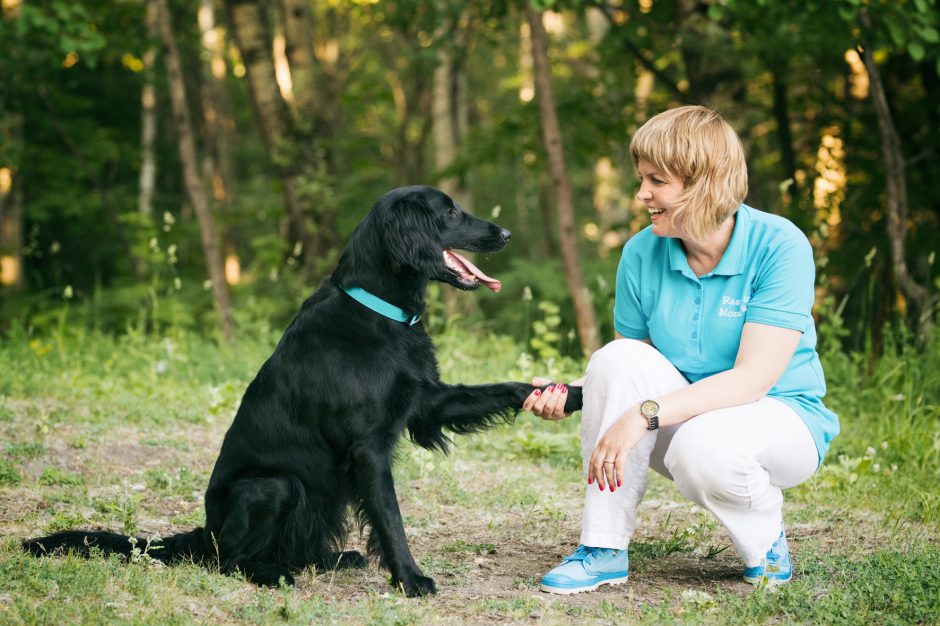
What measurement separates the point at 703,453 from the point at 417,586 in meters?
0.93

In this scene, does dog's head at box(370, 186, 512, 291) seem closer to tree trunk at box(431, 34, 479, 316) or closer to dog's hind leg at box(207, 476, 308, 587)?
dog's hind leg at box(207, 476, 308, 587)

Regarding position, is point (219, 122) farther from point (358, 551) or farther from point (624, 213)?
point (358, 551)

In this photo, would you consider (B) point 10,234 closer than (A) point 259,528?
No

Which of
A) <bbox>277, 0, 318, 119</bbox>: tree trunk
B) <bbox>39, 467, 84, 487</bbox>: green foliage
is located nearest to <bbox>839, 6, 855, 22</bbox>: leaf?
<bbox>39, 467, 84, 487</bbox>: green foliage

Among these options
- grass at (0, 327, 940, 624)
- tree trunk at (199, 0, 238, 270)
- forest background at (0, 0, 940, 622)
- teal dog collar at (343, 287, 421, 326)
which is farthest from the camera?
tree trunk at (199, 0, 238, 270)

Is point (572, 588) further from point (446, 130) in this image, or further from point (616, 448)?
point (446, 130)

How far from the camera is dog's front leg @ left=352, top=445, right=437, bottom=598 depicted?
2.74 metres

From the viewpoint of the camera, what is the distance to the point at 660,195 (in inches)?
107

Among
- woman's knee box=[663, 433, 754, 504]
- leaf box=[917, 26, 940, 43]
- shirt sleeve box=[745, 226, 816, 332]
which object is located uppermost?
leaf box=[917, 26, 940, 43]

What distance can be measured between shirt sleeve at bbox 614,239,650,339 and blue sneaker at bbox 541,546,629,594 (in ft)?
2.35

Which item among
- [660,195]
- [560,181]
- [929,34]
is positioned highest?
[929,34]

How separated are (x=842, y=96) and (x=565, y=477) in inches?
295

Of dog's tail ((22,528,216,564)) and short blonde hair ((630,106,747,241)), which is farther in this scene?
dog's tail ((22,528,216,564))

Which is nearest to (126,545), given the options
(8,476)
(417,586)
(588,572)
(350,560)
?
(350,560)
